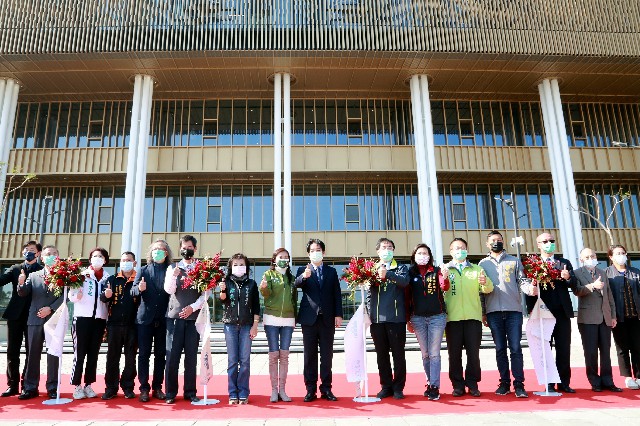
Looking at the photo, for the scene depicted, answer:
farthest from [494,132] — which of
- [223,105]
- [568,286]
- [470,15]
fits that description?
[568,286]

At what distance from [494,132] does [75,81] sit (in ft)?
58.1

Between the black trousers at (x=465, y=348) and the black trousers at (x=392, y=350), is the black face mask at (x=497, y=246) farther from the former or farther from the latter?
the black trousers at (x=392, y=350)

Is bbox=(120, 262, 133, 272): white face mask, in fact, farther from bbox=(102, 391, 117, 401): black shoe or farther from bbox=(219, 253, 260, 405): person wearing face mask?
bbox=(102, 391, 117, 401): black shoe

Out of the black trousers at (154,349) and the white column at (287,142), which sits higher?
the white column at (287,142)

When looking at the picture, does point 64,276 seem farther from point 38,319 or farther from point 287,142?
point 287,142

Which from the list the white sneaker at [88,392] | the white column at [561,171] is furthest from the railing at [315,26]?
the white sneaker at [88,392]

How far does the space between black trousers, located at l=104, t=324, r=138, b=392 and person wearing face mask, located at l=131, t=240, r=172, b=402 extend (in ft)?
0.68

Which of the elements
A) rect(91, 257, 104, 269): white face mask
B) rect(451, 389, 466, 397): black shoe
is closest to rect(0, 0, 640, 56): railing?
rect(91, 257, 104, 269): white face mask

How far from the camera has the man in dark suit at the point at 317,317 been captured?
5.79 metres

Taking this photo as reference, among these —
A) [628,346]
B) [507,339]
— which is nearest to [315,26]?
[507,339]

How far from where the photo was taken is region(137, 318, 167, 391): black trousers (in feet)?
19.1

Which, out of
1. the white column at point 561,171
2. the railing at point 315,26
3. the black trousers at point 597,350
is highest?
the railing at point 315,26

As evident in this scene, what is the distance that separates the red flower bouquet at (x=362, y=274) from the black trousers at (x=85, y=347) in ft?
10.9

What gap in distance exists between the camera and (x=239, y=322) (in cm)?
580
